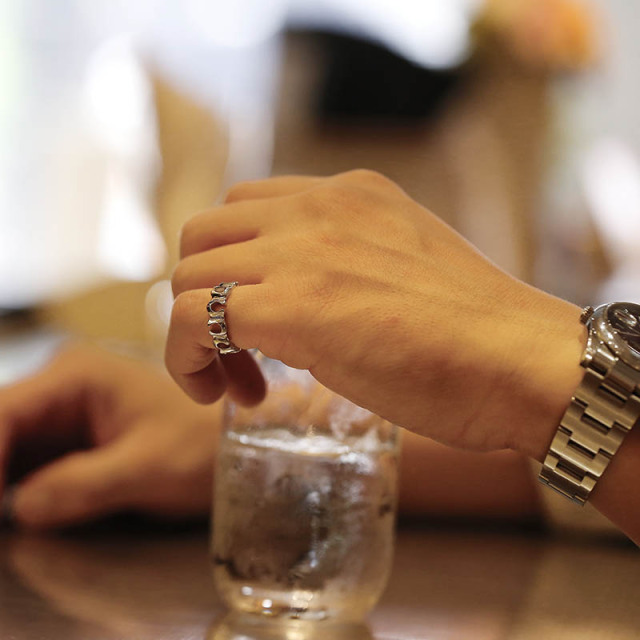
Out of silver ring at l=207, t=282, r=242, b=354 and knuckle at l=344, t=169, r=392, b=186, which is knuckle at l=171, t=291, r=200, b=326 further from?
knuckle at l=344, t=169, r=392, b=186

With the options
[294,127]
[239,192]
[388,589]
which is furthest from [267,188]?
[294,127]

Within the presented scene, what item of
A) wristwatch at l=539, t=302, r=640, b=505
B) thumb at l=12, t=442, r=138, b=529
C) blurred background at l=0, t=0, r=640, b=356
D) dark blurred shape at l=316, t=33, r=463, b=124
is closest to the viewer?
wristwatch at l=539, t=302, r=640, b=505

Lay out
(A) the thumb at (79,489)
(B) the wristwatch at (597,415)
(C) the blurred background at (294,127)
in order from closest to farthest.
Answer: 1. (B) the wristwatch at (597,415)
2. (A) the thumb at (79,489)
3. (C) the blurred background at (294,127)

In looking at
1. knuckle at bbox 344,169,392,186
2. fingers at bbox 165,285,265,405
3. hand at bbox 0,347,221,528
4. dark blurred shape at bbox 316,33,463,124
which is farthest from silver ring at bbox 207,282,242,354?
dark blurred shape at bbox 316,33,463,124

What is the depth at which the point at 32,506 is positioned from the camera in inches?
26.9

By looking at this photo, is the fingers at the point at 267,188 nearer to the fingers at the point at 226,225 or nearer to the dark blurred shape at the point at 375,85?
the fingers at the point at 226,225

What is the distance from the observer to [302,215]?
1.66 ft

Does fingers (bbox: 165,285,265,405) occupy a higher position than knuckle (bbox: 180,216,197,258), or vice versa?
knuckle (bbox: 180,216,197,258)

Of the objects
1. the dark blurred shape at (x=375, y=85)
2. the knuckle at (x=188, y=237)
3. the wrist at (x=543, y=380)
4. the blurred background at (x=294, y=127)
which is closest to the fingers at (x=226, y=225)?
the knuckle at (x=188, y=237)

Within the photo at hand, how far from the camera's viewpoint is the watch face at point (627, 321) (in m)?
0.47

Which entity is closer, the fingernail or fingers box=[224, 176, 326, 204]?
fingers box=[224, 176, 326, 204]

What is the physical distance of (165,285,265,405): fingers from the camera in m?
0.47

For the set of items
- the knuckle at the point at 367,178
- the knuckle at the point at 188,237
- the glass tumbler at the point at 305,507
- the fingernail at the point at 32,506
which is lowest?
the fingernail at the point at 32,506

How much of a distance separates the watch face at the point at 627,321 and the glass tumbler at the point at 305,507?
13 cm
